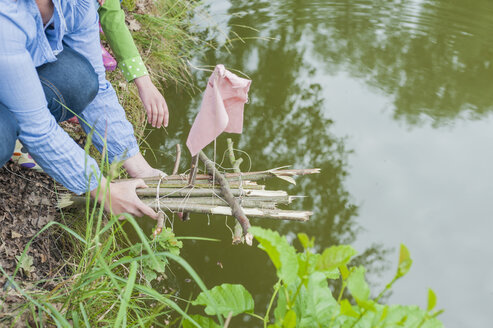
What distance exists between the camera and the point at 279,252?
2.74ft

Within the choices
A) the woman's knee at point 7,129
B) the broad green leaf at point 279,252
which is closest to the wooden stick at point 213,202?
the woman's knee at point 7,129

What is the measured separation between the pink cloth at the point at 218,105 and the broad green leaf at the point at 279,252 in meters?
0.67

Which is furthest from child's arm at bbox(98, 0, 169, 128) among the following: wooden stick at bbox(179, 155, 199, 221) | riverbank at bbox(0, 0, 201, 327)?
riverbank at bbox(0, 0, 201, 327)

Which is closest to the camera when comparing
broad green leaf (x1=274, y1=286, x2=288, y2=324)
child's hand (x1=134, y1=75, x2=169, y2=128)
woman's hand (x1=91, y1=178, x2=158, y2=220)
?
broad green leaf (x1=274, y1=286, x2=288, y2=324)

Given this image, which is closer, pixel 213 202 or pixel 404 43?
pixel 213 202

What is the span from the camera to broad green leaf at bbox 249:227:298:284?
2.67 ft

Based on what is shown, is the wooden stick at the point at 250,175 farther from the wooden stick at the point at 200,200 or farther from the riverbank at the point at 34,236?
the riverbank at the point at 34,236

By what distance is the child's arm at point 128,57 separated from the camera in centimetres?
176

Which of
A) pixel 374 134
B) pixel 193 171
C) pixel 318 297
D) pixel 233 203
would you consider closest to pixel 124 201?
pixel 193 171

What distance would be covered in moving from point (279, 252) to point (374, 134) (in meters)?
2.05

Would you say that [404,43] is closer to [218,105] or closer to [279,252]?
[218,105]

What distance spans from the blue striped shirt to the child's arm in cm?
9

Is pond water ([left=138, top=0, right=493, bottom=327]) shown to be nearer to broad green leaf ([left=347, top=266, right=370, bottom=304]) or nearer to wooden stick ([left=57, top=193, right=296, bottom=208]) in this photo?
wooden stick ([left=57, top=193, right=296, bottom=208])

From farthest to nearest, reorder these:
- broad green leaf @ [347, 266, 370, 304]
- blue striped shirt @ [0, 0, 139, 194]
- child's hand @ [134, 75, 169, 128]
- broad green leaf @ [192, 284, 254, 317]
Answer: child's hand @ [134, 75, 169, 128]
blue striped shirt @ [0, 0, 139, 194]
broad green leaf @ [192, 284, 254, 317]
broad green leaf @ [347, 266, 370, 304]
